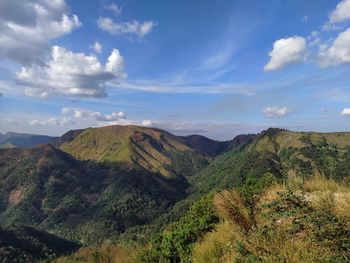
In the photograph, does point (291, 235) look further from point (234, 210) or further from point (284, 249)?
point (234, 210)

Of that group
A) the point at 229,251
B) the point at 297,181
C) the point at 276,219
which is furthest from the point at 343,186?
the point at 229,251

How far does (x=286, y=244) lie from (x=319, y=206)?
1996 mm

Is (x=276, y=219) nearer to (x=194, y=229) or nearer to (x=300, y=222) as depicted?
(x=300, y=222)

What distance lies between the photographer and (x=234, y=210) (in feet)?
38.0

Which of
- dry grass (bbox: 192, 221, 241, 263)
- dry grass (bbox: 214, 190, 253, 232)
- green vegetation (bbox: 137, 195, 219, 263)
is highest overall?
dry grass (bbox: 214, 190, 253, 232)

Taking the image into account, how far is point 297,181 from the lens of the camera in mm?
12828

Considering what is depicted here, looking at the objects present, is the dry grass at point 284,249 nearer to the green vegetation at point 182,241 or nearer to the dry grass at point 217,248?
the dry grass at point 217,248

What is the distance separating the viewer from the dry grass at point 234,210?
10859mm

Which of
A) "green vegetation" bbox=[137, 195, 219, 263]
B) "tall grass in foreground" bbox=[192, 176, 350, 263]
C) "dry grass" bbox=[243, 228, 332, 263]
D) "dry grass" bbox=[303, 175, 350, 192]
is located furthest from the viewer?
"green vegetation" bbox=[137, 195, 219, 263]

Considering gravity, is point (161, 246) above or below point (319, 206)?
below

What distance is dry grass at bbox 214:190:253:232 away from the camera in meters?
10.9

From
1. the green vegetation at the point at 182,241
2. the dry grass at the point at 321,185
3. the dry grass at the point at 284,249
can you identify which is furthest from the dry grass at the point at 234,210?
the dry grass at the point at 284,249

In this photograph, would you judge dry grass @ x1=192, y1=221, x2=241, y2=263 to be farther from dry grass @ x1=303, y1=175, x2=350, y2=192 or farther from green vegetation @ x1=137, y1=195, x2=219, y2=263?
dry grass @ x1=303, y1=175, x2=350, y2=192

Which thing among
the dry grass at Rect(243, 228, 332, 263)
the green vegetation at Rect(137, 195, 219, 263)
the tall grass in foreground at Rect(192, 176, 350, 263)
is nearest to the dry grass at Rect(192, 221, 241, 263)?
the tall grass in foreground at Rect(192, 176, 350, 263)
